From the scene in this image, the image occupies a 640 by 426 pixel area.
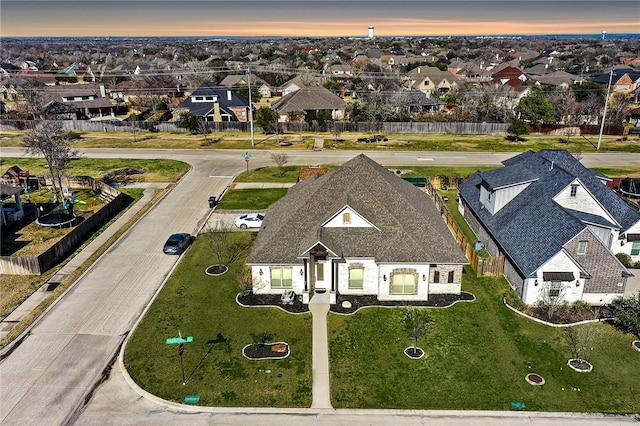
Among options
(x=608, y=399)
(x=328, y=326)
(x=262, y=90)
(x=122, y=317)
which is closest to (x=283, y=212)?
(x=328, y=326)

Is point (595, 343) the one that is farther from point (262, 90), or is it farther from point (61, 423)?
point (262, 90)

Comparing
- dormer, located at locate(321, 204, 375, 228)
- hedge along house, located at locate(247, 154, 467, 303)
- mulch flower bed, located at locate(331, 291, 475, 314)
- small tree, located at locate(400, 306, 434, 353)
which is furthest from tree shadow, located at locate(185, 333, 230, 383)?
small tree, located at locate(400, 306, 434, 353)

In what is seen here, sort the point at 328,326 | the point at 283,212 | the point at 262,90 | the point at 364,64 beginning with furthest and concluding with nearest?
the point at 364,64 < the point at 262,90 < the point at 283,212 < the point at 328,326

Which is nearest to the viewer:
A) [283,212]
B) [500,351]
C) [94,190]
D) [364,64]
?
[500,351]

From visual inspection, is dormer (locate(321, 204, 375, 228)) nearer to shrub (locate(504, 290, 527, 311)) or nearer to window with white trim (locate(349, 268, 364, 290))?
window with white trim (locate(349, 268, 364, 290))

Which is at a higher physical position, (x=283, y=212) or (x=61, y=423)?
(x=283, y=212)

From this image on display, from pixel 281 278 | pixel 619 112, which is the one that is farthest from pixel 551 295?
pixel 619 112
